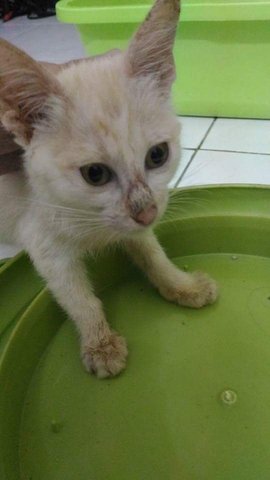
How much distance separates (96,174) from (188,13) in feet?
2.55

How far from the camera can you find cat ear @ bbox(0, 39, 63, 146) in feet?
1.71

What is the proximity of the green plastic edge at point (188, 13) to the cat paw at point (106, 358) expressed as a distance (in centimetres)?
81

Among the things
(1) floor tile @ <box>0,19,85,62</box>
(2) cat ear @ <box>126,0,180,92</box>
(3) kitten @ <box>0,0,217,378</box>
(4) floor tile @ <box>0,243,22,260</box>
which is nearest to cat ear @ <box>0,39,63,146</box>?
(3) kitten @ <box>0,0,217,378</box>

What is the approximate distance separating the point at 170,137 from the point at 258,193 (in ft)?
1.13

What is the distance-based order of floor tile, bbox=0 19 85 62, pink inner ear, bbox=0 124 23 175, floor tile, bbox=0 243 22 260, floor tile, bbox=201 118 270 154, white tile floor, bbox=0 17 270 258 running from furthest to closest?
1. floor tile, bbox=0 19 85 62
2. floor tile, bbox=201 118 270 154
3. white tile floor, bbox=0 17 270 258
4. floor tile, bbox=0 243 22 260
5. pink inner ear, bbox=0 124 23 175

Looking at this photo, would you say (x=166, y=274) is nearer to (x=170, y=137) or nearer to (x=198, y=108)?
(x=170, y=137)

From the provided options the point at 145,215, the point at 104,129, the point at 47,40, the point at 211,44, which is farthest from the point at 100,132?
the point at 47,40

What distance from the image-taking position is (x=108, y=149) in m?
0.56

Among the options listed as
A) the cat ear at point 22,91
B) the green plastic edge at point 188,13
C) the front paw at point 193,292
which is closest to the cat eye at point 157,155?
the cat ear at point 22,91

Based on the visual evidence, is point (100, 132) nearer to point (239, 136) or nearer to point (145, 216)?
point (145, 216)

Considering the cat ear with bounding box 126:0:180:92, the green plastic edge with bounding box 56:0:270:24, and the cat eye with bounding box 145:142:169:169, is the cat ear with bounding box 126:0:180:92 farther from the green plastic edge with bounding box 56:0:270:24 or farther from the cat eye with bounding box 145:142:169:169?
the green plastic edge with bounding box 56:0:270:24

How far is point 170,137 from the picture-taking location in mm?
628

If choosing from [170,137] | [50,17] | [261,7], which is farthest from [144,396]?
[50,17]

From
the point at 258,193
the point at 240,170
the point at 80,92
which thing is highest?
the point at 80,92
